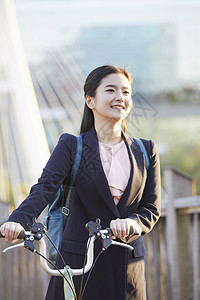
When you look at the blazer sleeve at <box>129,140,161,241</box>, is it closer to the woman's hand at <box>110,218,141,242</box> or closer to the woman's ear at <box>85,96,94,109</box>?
the woman's hand at <box>110,218,141,242</box>

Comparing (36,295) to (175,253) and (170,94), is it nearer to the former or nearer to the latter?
(175,253)

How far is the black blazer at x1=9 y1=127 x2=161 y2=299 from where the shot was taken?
1.79 m

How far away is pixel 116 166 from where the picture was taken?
6.19 ft

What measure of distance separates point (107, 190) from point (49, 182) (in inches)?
7.9

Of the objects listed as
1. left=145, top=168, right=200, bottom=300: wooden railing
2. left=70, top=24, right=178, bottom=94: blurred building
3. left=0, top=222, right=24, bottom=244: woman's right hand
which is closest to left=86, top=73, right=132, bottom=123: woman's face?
left=0, top=222, right=24, bottom=244: woman's right hand

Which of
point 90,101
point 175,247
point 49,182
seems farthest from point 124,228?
point 175,247

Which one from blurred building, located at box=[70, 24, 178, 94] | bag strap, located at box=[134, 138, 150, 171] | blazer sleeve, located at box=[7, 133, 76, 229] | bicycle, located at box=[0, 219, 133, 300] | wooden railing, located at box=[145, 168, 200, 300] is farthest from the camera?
blurred building, located at box=[70, 24, 178, 94]

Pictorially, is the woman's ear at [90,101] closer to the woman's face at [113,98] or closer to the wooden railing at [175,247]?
the woman's face at [113,98]

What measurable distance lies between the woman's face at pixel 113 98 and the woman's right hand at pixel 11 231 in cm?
56

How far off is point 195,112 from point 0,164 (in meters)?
10.3

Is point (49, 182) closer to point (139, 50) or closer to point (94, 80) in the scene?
point (94, 80)

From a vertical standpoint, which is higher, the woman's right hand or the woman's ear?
the woman's ear

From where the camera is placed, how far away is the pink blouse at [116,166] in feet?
6.05

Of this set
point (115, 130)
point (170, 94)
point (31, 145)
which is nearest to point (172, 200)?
point (115, 130)
